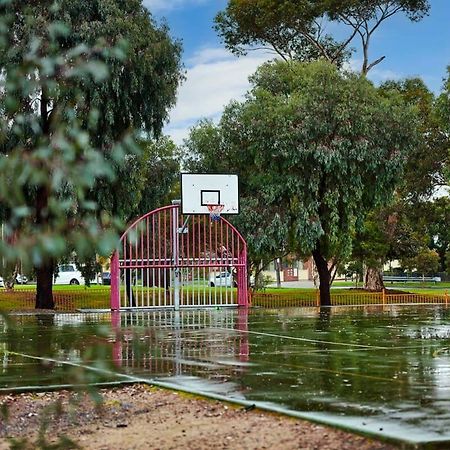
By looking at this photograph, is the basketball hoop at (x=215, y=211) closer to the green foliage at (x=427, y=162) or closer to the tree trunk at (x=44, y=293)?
the tree trunk at (x=44, y=293)

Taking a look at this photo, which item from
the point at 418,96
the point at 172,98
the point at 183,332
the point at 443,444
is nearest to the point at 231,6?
the point at 418,96

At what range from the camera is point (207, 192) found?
3312cm

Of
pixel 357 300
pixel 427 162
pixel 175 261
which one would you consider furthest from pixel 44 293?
pixel 427 162

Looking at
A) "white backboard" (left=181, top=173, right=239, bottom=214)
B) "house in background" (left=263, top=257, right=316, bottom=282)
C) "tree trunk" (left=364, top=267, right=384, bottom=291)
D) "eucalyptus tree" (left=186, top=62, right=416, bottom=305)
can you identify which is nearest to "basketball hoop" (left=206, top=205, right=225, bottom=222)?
"white backboard" (left=181, top=173, right=239, bottom=214)

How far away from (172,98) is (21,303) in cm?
1108

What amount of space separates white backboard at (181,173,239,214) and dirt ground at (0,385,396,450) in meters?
23.9

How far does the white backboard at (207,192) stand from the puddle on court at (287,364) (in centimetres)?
1080

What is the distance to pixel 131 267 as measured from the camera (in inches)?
1193

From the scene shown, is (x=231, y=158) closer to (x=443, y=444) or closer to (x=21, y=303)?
(x=21, y=303)

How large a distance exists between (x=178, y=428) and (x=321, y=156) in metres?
29.2

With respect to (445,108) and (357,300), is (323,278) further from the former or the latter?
(445,108)

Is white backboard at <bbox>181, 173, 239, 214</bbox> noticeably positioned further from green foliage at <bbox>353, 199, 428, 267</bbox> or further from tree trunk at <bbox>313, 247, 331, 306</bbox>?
green foliage at <bbox>353, 199, 428, 267</bbox>

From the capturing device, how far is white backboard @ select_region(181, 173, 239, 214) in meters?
32.7

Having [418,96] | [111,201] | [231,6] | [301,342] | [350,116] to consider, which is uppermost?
[231,6]
